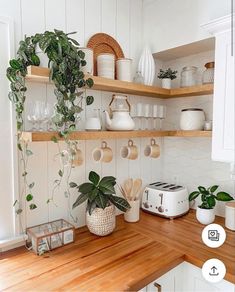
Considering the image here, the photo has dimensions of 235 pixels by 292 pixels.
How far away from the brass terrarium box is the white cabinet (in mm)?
485

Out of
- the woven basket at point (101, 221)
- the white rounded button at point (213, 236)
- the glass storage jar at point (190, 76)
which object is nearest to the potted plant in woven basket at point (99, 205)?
the woven basket at point (101, 221)

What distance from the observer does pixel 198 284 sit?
4.07 feet

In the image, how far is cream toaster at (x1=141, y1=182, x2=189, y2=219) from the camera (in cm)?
171

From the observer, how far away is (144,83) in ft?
5.63

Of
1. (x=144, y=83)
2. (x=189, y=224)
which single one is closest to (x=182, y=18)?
(x=144, y=83)

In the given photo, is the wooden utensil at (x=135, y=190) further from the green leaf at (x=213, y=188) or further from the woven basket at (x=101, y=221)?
the green leaf at (x=213, y=188)

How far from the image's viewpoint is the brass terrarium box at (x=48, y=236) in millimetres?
1257

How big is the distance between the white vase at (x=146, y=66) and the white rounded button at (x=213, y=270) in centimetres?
117

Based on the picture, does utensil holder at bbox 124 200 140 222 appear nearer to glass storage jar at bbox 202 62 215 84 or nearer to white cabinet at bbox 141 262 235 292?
white cabinet at bbox 141 262 235 292

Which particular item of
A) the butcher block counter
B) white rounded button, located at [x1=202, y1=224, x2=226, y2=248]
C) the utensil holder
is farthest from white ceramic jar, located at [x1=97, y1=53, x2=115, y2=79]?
white rounded button, located at [x1=202, y1=224, x2=226, y2=248]

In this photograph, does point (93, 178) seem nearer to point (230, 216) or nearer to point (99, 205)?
point (99, 205)

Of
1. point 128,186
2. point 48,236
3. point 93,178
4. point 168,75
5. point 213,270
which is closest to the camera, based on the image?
point 213,270

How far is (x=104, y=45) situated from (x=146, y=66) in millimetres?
324

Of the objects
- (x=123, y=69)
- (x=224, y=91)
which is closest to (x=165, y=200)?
(x=224, y=91)
